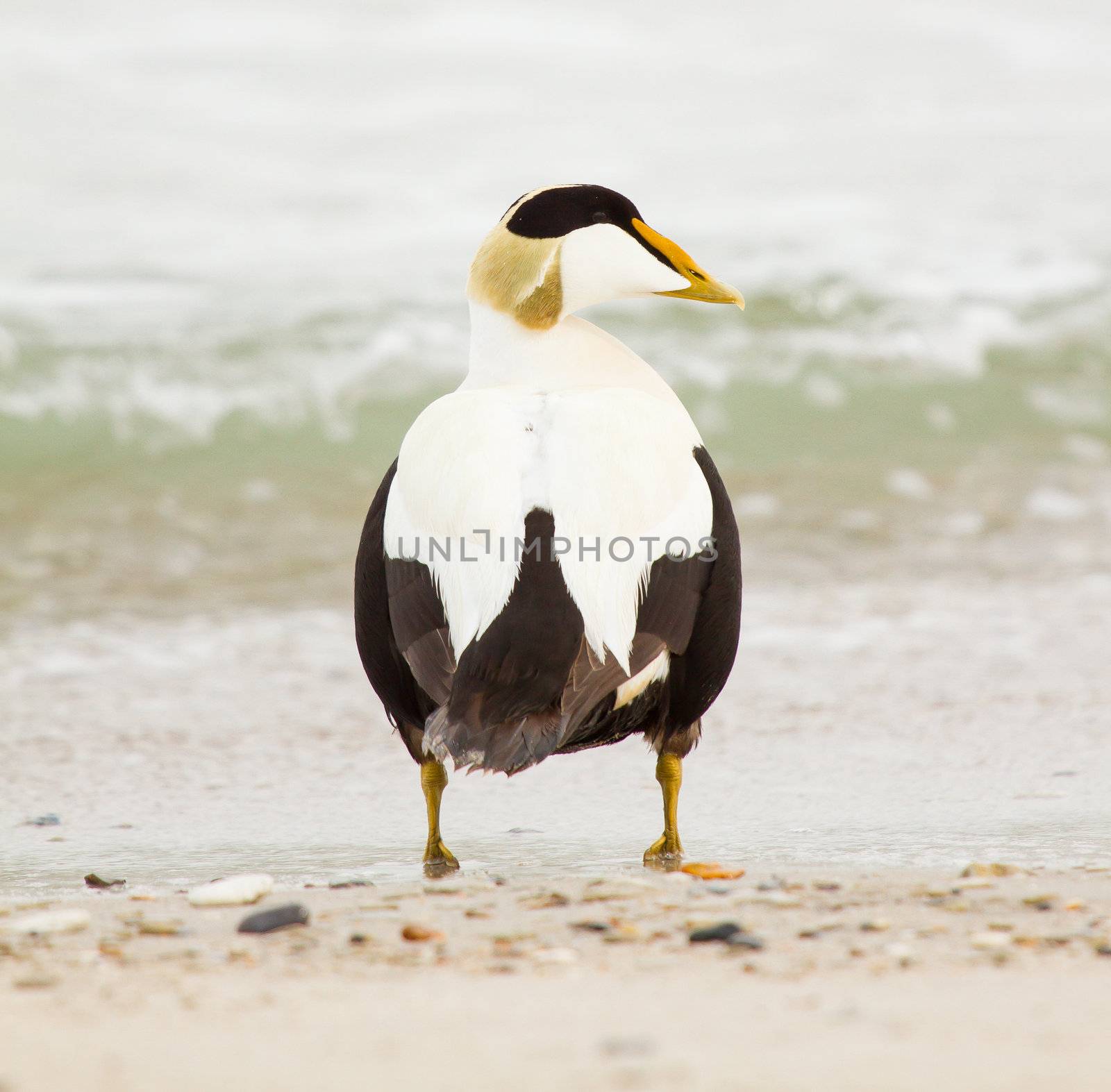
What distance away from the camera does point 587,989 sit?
1.93m

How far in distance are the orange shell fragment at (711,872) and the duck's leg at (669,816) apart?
244 mm

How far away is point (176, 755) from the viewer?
4242 mm

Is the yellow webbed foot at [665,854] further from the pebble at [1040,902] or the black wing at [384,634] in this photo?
the pebble at [1040,902]

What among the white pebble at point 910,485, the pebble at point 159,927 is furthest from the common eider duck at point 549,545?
the white pebble at point 910,485

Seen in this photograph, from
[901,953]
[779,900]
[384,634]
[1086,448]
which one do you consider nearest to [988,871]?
[779,900]

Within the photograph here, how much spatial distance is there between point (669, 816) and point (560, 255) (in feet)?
3.80

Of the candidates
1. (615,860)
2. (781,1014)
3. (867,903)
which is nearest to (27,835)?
(615,860)

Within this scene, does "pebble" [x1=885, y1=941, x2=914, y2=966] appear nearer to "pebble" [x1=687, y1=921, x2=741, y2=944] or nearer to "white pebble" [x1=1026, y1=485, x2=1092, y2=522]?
"pebble" [x1=687, y1=921, x2=741, y2=944]

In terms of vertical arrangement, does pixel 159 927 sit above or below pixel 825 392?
below

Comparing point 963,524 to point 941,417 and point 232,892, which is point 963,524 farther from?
point 232,892

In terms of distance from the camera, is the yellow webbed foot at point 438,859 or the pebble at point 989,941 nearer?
the pebble at point 989,941

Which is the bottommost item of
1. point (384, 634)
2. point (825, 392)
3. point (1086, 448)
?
point (384, 634)

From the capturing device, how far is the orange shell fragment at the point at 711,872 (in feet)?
8.94

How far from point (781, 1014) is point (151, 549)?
530cm
